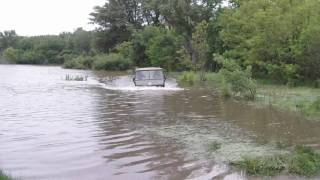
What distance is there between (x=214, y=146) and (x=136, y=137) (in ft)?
7.96

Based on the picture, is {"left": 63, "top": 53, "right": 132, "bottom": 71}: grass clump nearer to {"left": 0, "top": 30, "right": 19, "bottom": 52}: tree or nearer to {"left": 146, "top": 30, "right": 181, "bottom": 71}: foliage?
{"left": 146, "top": 30, "right": 181, "bottom": 71}: foliage

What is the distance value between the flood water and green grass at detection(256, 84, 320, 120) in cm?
95

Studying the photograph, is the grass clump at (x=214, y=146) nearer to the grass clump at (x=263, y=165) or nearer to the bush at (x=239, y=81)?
the grass clump at (x=263, y=165)

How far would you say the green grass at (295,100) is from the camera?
18344mm

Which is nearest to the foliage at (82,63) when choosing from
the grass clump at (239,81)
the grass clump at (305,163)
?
the grass clump at (239,81)

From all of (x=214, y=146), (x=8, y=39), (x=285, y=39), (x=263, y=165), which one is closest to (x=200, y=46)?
(x=285, y=39)

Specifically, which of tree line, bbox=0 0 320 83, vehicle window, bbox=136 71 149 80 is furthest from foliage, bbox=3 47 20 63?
vehicle window, bbox=136 71 149 80

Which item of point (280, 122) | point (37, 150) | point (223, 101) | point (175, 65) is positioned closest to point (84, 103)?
point (223, 101)

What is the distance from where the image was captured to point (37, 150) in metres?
11.7

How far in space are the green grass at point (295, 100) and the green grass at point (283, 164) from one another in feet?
23.3

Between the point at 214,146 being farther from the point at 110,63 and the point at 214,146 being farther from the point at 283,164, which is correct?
the point at 110,63

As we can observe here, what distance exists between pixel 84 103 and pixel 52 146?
1103cm

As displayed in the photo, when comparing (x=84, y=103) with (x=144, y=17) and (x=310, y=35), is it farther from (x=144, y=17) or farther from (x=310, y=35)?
(x=144, y=17)

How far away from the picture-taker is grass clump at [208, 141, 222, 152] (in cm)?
1166
